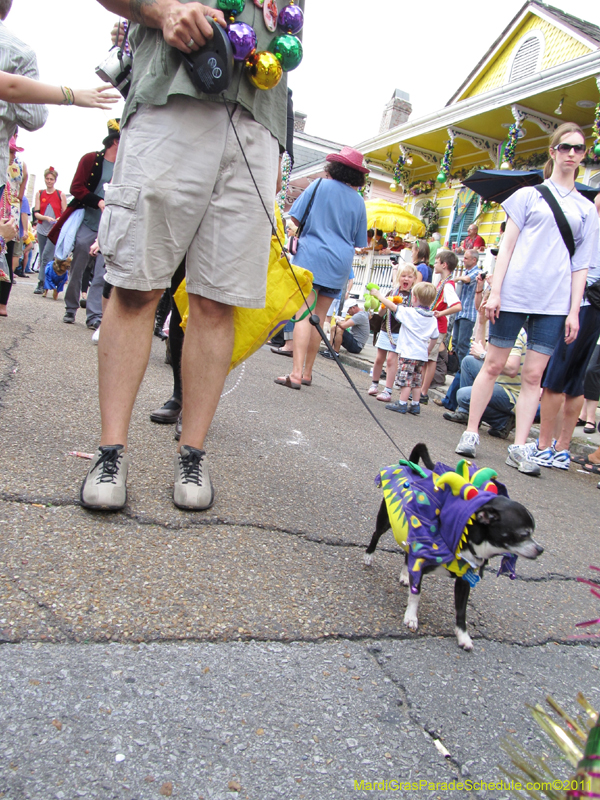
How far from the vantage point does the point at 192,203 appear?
Result: 79.2 inches

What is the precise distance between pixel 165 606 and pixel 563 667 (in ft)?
3.76

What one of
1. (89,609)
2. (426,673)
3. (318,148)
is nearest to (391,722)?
(426,673)

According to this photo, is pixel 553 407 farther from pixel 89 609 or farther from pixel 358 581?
pixel 89 609

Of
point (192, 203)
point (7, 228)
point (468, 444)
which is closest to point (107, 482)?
point (192, 203)

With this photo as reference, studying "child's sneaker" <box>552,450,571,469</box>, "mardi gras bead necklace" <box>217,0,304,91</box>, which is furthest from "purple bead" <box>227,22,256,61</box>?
"child's sneaker" <box>552,450,571,469</box>

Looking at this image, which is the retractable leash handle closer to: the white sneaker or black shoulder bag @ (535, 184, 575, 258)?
black shoulder bag @ (535, 184, 575, 258)

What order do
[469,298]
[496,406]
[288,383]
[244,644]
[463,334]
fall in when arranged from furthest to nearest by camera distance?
[463,334], [469,298], [496,406], [288,383], [244,644]

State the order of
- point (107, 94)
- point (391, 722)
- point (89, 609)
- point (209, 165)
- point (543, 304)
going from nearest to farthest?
point (391, 722) → point (89, 609) → point (209, 165) → point (107, 94) → point (543, 304)

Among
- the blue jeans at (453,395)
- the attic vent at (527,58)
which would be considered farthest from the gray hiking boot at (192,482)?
the attic vent at (527,58)

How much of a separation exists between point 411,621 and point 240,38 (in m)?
1.90

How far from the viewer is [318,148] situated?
2861 centimetres

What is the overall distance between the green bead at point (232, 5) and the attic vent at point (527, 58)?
13.4 meters

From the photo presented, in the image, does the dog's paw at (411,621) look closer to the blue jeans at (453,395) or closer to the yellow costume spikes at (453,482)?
the yellow costume spikes at (453,482)

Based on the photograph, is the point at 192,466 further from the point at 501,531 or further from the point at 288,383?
the point at 288,383
